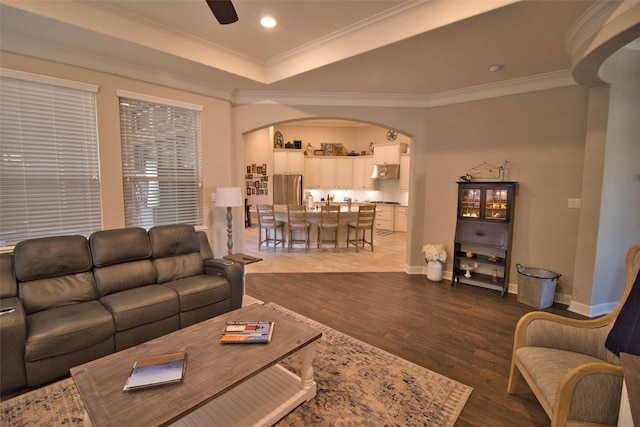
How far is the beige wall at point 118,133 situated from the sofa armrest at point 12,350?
1.48 m

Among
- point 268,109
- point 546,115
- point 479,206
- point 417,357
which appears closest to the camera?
point 417,357

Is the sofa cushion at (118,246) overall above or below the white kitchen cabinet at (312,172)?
below

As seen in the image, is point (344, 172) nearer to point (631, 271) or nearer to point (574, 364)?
point (631, 271)

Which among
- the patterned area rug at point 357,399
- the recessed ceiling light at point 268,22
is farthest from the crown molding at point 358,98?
the patterned area rug at point 357,399

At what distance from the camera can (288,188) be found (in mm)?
9469

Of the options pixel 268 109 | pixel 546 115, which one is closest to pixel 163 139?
pixel 268 109

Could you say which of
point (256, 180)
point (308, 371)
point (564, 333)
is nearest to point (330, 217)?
point (256, 180)

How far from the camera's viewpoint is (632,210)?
3.39 metres

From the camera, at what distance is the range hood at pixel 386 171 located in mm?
8555

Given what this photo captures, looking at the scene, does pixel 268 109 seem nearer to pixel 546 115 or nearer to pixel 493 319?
pixel 546 115

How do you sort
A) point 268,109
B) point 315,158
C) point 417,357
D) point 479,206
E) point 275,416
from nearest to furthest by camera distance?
point 275,416
point 417,357
point 479,206
point 268,109
point 315,158

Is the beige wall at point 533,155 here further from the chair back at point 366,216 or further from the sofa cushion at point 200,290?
the sofa cushion at point 200,290

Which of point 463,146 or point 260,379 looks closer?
point 260,379

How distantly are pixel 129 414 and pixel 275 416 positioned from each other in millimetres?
840
